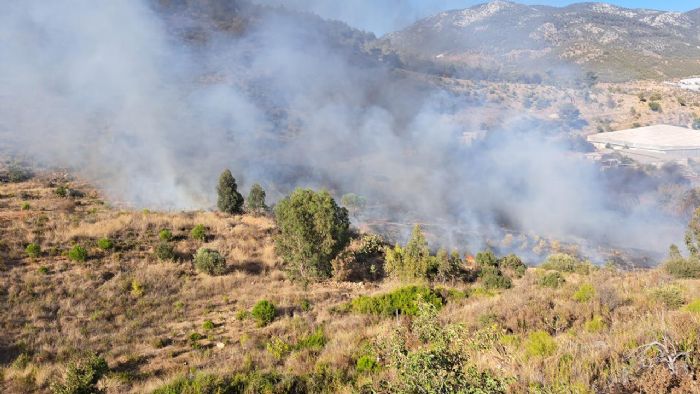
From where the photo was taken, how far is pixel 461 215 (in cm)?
2081

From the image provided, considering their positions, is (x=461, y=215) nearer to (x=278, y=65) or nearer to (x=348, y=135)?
(x=348, y=135)

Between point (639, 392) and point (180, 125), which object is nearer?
point (639, 392)

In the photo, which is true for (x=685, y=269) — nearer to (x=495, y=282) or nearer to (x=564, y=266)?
(x=564, y=266)

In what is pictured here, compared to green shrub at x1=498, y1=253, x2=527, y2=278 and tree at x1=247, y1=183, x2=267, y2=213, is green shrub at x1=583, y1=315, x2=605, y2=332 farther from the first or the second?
tree at x1=247, y1=183, x2=267, y2=213

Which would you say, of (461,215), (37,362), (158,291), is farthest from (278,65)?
(37,362)

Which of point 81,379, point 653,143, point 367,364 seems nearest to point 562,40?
point 653,143

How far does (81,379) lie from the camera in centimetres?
478

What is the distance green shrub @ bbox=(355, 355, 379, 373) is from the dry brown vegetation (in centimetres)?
11

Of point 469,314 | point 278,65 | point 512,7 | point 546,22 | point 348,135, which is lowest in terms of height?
point 469,314

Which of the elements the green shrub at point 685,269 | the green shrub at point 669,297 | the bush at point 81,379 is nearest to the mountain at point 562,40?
the green shrub at point 685,269

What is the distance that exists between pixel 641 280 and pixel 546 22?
308 ft

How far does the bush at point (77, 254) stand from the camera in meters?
9.74

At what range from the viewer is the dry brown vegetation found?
3.73m

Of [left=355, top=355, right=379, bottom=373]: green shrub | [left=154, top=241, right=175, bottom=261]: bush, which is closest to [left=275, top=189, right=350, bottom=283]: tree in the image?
[left=154, top=241, right=175, bottom=261]: bush
